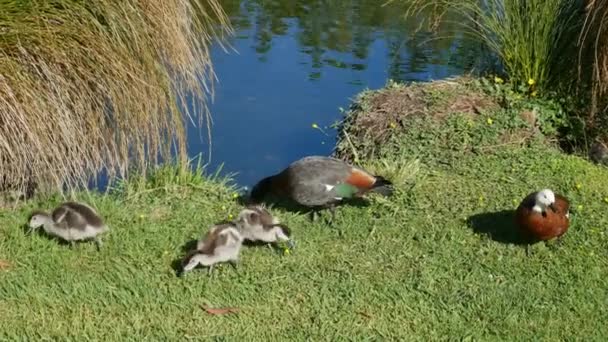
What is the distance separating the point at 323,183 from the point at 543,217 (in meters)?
1.28

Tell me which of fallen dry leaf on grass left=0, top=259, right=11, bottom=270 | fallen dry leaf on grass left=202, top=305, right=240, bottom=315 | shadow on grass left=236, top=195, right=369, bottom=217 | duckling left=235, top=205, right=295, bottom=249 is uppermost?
duckling left=235, top=205, right=295, bottom=249

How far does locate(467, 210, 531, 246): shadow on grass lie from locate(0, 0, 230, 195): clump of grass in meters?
1.93

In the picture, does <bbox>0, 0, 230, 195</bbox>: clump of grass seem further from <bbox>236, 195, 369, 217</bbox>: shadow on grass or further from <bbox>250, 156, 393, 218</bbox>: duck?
<bbox>250, 156, 393, 218</bbox>: duck

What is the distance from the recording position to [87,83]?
5324mm

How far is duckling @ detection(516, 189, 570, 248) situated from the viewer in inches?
197

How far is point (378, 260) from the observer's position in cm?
500

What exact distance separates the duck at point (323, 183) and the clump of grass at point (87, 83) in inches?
31.3

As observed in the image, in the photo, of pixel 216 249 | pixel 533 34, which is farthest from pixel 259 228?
pixel 533 34

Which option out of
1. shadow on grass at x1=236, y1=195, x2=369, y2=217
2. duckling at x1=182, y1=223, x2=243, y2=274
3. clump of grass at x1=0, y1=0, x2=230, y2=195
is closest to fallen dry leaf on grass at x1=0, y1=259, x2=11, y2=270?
clump of grass at x1=0, y1=0, x2=230, y2=195

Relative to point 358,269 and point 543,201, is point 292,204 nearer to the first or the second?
point 358,269

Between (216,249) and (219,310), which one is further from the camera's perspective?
(216,249)

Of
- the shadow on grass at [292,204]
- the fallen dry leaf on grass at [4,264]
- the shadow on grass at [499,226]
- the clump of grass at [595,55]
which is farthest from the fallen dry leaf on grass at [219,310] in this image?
the clump of grass at [595,55]

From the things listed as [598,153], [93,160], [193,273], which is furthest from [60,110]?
[598,153]

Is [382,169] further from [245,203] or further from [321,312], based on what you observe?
[321,312]
